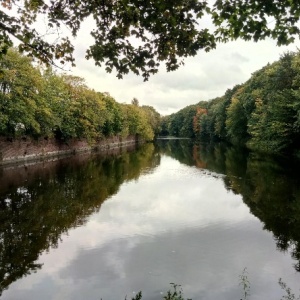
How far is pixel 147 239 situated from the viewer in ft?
43.7

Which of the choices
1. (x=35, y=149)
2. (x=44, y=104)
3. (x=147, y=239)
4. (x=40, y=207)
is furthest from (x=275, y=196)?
(x=35, y=149)

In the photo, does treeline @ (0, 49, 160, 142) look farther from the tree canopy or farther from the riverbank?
the tree canopy

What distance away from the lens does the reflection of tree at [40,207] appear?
11.5 metres

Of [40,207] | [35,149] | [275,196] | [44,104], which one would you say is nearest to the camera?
[40,207]

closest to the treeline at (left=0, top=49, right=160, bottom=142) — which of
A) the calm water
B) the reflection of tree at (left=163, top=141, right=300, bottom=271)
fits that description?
the calm water

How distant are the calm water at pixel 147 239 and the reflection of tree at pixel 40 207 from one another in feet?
0.16

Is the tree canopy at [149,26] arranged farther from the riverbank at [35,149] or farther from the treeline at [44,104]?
the riverbank at [35,149]

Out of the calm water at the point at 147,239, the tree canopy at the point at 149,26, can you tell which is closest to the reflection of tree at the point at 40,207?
the calm water at the point at 147,239

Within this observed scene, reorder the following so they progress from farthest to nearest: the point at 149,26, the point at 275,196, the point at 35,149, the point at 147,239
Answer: the point at 35,149 → the point at 275,196 → the point at 147,239 → the point at 149,26

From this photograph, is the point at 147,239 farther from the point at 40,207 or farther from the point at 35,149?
the point at 35,149

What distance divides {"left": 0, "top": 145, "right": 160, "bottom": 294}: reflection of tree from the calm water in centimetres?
5

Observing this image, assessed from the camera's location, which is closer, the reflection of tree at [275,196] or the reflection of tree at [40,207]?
the reflection of tree at [40,207]

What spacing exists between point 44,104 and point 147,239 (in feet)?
118

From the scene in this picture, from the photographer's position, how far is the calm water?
947cm
